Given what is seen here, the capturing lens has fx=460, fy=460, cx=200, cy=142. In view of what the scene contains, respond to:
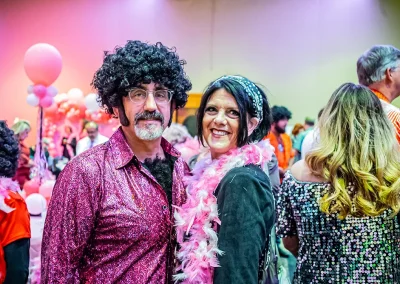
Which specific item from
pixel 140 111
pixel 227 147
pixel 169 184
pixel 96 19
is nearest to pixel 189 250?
pixel 169 184

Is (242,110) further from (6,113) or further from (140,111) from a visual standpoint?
(6,113)

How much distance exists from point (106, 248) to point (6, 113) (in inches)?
303

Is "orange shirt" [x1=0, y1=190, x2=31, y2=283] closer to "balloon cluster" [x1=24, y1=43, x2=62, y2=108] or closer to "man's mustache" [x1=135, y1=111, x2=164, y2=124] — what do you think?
"man's mustache" [x1=135, y1=111, x2=164, y2=124]

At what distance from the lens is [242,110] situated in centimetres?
165

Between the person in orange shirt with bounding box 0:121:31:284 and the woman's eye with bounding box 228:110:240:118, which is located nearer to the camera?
the woman's eye with bounding box 228:110:240:118

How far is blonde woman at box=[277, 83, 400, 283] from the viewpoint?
1.70 metres

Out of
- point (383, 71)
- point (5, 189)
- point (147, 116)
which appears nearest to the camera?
point (147, 116)

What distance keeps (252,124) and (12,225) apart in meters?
1.14

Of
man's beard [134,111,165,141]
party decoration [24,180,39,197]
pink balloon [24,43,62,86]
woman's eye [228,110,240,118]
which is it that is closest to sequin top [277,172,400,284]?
woman's eye [228,110,240,118]

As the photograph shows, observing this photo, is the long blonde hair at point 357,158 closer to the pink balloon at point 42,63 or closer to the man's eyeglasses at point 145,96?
the man's eyeglasses at point 145,96

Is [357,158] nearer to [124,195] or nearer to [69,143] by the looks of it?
[124,195]

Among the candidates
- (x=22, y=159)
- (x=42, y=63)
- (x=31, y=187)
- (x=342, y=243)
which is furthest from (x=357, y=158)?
(x=42, y=63)

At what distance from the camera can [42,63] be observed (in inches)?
183

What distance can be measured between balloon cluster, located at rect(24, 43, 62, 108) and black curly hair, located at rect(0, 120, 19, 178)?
8.61 ft
